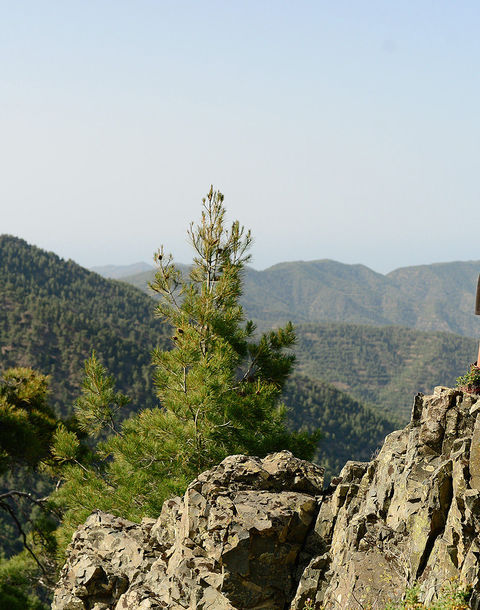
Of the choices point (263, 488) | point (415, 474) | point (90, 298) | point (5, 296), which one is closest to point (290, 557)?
point (263, 488)

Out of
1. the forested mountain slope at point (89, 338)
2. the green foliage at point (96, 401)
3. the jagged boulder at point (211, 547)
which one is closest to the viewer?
the jagged boulder at point (211, 547)

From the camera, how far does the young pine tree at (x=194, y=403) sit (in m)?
10.3

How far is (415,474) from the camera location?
6.19 metres

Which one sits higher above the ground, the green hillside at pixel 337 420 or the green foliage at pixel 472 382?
the green foliage at pixel 472 382

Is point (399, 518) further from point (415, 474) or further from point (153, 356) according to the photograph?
point (153, 356)

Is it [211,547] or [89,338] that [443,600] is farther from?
[89,338]

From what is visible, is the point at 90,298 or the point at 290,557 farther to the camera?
the point at 90,298

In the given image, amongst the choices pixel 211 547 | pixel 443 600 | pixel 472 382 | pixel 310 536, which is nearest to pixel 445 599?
pixel 443 600

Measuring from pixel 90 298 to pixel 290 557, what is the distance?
153350mm

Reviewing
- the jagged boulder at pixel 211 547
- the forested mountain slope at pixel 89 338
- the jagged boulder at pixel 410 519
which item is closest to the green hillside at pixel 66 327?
the forested mountain slope at pixel 89 338

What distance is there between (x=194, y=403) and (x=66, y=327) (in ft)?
360

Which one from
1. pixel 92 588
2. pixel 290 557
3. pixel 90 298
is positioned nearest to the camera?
pixel 290 557

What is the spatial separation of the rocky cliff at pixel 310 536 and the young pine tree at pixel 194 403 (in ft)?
7.59

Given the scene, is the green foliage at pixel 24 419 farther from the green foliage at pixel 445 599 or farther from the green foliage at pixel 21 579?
the green foliage at pixel 445 599
